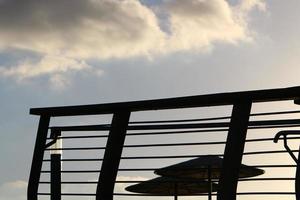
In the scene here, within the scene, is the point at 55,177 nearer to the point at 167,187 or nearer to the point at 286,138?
the point at 286,138

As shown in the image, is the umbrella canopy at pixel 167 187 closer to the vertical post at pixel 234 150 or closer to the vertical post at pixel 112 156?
the vertical post at pixel 112 156

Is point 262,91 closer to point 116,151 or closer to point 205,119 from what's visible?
A: point 205,119

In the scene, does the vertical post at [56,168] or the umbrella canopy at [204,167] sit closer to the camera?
the vertical post at [56,168]

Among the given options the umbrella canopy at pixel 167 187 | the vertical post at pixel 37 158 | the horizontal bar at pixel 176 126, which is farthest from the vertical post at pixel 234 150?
the umbrella canopy at pixel 167 187

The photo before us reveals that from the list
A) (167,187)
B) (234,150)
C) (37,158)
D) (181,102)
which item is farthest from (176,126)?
(167,187)

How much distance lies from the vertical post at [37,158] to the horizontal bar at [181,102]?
0.09 m

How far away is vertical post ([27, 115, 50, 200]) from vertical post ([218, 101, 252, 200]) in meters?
1.56

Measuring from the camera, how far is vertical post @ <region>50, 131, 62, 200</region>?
14.3 ft

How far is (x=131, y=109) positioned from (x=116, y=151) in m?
0.30

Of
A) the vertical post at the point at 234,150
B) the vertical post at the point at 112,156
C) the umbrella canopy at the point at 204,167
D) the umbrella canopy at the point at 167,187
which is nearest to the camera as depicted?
the vertical post at the point at 234,150

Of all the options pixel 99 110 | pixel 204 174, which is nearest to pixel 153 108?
pixel 99 110

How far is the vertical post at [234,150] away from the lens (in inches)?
134

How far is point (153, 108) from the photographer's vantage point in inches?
156

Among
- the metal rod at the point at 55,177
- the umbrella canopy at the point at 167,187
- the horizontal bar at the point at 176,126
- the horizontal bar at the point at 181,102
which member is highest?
the umbrella canopy at the point at 167,187
